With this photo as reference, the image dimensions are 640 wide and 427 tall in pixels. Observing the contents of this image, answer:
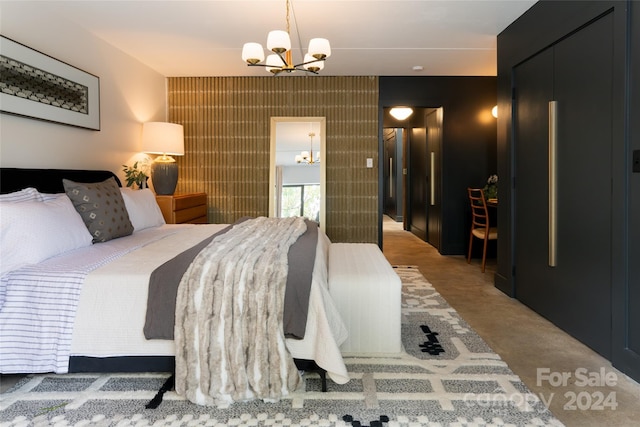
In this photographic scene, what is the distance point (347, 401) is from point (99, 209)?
2.20m

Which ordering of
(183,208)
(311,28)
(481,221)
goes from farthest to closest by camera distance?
(481,221) < (183,208) < (311,28)

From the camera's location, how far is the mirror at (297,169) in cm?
568

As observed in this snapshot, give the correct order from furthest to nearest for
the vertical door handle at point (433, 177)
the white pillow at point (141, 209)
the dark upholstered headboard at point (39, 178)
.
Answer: the vertical door handle at point (433, 177) < the white pillow at point (141, 209) < the dark upholstered headboard at point (39, 178)

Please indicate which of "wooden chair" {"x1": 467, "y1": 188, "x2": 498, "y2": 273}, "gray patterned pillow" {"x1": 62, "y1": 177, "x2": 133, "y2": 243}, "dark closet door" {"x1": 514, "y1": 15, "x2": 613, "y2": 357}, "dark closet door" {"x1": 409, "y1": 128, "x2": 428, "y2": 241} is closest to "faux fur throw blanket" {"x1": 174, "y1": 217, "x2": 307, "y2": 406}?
"gray patterned pillow" {"x1": 62, "y1": 177, "x2": 133, "y2": 243}

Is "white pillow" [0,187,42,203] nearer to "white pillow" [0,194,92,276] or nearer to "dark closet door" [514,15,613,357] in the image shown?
"white pillow" [0,194,92,276]

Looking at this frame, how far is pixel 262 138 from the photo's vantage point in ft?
18.8

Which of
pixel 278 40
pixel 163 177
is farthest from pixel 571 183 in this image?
pixel 163 177

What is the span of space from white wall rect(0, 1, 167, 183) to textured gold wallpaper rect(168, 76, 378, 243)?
0.69 m

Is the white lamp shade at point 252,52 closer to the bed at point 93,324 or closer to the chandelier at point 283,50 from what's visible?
the chandelier at point 283,50

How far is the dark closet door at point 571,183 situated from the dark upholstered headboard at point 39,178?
12.5 ft

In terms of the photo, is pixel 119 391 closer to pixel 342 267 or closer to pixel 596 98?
pixel 342 267

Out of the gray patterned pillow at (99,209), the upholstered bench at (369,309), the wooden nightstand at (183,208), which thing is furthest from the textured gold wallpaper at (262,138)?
the upholstered bench at (369,309)

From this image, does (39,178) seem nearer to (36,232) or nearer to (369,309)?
(36,232)

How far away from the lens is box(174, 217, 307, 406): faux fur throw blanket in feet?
6.18
